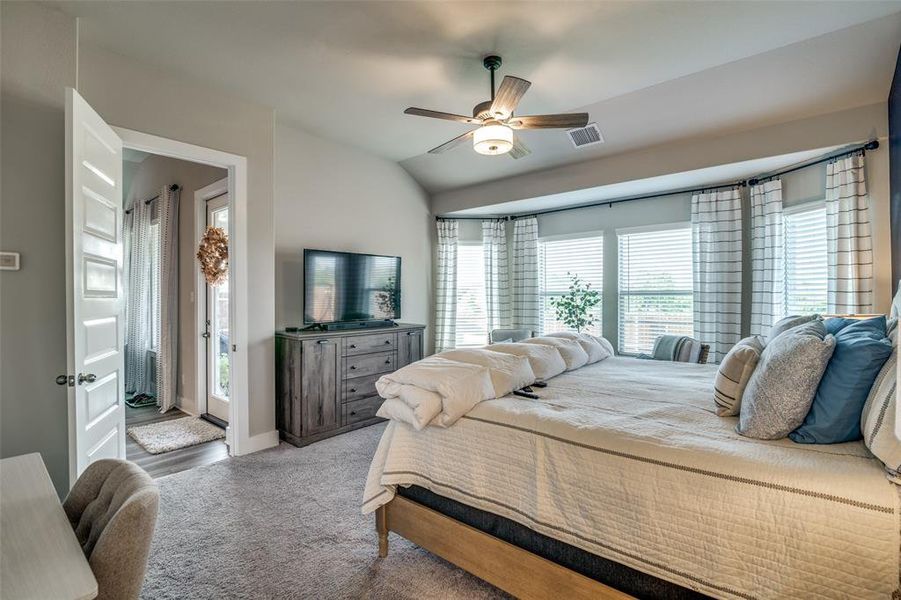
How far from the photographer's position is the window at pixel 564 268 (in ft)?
16.7

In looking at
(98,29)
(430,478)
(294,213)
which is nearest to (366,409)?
(294,213)

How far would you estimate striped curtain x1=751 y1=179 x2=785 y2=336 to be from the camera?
377cm

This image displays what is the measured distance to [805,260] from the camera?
365cm

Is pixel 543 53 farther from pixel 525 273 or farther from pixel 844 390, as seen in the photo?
pixel 525 273

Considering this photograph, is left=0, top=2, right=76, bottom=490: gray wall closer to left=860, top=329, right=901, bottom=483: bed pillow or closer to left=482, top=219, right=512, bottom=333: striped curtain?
left=860, top=329, right=901, bottom=483: bed pillow

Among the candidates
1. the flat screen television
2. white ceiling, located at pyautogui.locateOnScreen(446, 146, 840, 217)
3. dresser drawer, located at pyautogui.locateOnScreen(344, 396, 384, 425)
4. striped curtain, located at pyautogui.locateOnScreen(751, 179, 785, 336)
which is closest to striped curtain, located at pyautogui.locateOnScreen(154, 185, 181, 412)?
the flat screen television

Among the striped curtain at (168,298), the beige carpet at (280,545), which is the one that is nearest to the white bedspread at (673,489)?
the beige carpet at (280,545)

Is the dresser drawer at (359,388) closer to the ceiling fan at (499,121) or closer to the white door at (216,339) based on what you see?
the white door at (216,339)

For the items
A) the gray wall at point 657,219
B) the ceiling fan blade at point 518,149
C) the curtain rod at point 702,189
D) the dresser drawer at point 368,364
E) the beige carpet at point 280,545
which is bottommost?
the beige carpet at point 280,545

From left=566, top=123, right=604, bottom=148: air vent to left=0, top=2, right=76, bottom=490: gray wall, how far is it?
3747 millimetres

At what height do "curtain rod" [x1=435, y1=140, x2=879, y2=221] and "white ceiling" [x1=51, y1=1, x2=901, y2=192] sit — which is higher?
"white ceiling" [x1=51, y1=1, x2=901, y2=192]

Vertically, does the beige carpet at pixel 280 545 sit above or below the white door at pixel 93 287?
below

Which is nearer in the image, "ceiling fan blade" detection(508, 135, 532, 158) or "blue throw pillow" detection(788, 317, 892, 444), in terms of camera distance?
"blue throw pillow" detection(788, 317, 892, 444)

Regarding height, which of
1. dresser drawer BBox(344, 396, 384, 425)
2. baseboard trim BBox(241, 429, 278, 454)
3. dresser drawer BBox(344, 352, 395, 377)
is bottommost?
baseboard trim BBox(241, 429, 278, 454)
